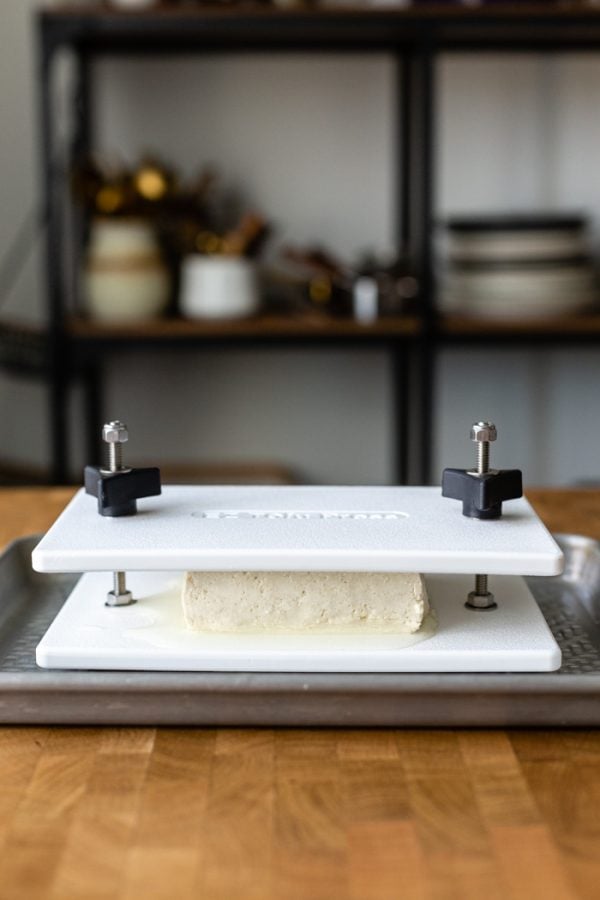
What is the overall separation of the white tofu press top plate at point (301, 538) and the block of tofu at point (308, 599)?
3 centimetres

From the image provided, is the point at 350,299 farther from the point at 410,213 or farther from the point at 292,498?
the point at 292,498

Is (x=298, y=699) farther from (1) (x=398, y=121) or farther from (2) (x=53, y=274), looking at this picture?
(1) (x=398, y=121)

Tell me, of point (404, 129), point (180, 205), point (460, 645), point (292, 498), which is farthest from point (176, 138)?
point (460, 645)

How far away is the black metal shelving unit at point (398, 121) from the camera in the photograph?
2.44m

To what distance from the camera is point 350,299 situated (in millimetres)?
2605

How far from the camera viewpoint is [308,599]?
83cm

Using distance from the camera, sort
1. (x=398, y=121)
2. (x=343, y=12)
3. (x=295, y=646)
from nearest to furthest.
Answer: (x=295, y=646)
(x=343, y=12)
(x=398, y=121)

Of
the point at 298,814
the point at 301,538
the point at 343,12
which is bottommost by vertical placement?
the point at 298,814

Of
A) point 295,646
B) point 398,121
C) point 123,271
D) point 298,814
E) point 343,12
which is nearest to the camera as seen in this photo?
point 298,814

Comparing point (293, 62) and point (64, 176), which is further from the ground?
point (293, 62)

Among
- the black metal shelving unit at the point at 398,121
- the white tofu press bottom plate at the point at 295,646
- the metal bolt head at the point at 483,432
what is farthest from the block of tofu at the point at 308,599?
the black metal shelving unit at the point at 398,121

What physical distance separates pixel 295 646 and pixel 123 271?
1.83 meters

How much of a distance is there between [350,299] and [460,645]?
6.05ft

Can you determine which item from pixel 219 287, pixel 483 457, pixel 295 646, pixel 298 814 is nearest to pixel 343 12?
pixel 219 287
